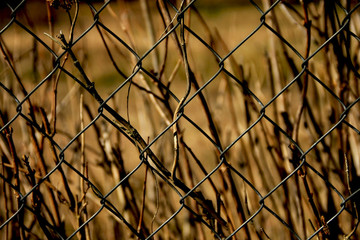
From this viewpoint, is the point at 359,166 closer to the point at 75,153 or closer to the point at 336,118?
the point at 336,118

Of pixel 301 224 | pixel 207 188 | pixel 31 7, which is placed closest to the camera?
pixel 301 224

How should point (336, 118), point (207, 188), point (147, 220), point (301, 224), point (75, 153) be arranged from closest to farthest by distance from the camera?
point (301, 224)
point (336, 118)
point (75, 153)
point (147, 220)
point (207, 188)

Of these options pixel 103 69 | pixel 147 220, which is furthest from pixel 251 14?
pixel 147 220

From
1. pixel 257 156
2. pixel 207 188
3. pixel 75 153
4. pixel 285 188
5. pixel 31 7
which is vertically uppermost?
pixel 31 7

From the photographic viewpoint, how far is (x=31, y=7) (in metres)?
5.80

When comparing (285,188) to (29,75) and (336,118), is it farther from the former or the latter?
(29,75)

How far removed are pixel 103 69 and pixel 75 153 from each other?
2.63 meters

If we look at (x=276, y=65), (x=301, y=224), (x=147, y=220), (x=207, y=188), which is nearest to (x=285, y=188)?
(x=301, y=224)

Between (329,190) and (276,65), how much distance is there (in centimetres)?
53

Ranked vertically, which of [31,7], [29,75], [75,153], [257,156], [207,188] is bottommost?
[257,156]

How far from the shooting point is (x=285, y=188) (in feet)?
5.82

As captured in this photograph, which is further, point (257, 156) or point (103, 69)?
point (103, 69)

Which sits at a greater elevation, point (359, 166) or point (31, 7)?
point (31, 7)

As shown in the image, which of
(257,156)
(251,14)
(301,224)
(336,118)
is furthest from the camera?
(251,14)
